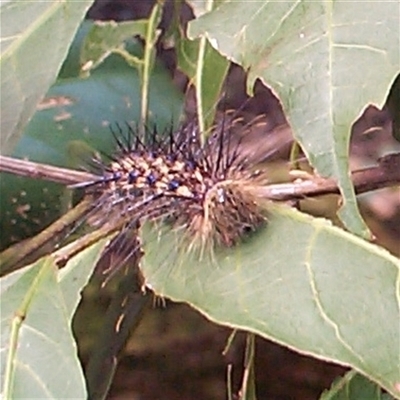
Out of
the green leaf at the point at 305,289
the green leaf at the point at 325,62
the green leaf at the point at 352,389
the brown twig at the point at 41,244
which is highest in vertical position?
the green leaf at the point at 325,62

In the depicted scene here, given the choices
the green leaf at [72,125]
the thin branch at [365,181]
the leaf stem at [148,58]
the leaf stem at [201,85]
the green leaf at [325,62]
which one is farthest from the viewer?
the green leaf at [72,125]

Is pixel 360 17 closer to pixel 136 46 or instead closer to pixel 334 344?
pixel 334 344

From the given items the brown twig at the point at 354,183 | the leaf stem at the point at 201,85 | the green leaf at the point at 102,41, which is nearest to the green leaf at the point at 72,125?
the green leaf at the point at 102,41

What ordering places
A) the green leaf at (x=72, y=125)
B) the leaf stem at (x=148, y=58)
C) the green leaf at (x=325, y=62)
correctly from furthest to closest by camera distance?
the green leaf at (x=72, y=125), the leaf stem at (x=148, y=58), the green leaf at (x=325, y=62)

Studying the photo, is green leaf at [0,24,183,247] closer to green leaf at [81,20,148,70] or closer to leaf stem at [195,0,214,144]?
green leaf at [81,20,148,70]

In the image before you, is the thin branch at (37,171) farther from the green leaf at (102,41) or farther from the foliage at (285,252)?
the green leaf at (102,41)

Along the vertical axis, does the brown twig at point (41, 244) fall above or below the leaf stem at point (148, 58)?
below

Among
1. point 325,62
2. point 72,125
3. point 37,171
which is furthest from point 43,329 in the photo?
point 72,125

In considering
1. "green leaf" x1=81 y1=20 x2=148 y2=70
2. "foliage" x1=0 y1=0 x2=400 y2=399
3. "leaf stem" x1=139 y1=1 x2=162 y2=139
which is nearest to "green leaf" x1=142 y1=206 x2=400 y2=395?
"foliage" x1=0 y1=0 x2=400 y2=399
